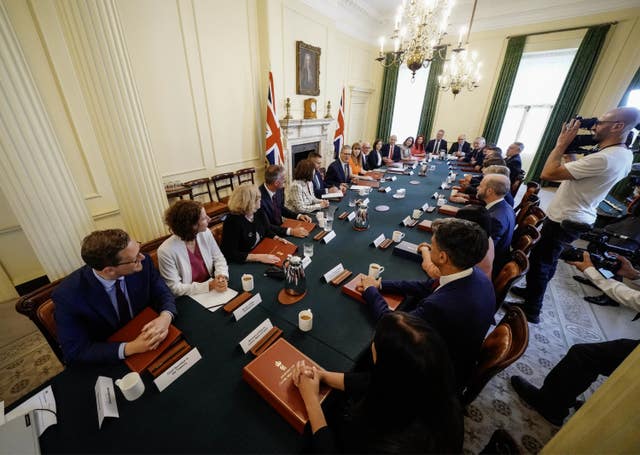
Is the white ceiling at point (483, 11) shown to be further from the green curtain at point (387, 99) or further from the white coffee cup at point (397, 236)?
the white coffee cup at point (397, 236)

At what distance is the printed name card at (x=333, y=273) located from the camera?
5.06 ft

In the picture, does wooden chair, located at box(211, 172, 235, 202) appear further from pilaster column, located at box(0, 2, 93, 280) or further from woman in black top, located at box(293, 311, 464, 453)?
woman in black top, located at box(293, 311, 464, 453)

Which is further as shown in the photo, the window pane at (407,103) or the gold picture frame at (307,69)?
the window pane at (407,103)

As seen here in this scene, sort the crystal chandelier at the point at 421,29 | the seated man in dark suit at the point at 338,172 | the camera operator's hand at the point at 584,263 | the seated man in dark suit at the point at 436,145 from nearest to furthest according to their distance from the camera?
the camera operator's hand at the point at 584,263
the crystal chandelier at the point at 421,29
the seated man in dark suit at the point at 338,172
the seated man in dark suit at the point at 436,145

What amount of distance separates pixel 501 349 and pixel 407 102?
28.3 feet

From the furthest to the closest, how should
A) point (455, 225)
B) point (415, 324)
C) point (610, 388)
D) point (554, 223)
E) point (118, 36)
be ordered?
point (554, 223), point (118, 36), point (455, 225), point (415, 324), point (610, 388)

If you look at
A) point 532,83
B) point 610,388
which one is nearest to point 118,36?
point 610,388

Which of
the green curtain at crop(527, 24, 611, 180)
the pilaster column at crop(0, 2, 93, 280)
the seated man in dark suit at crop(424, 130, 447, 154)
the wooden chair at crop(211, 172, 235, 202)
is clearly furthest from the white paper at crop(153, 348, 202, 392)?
the green curtain at crop(527, 24, 611, 180)

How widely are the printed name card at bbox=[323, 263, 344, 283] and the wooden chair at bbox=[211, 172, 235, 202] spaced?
3161 millimetres

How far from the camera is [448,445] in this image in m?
0.69

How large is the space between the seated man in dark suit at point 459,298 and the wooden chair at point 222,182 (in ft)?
11.7

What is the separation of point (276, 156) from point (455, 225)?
407 centimetres

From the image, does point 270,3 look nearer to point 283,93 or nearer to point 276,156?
point 283,93

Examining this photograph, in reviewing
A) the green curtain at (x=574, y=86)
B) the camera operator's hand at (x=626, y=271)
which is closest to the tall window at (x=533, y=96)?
the green curtain at (x=574, y=86)
